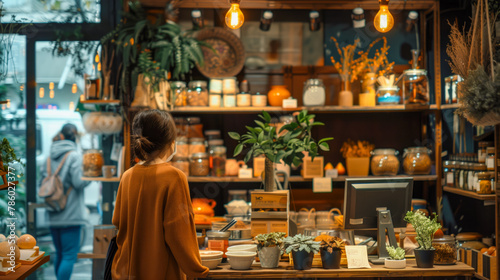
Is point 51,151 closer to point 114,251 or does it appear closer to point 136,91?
point 136,91

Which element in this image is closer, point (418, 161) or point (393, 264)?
point (393, 264)

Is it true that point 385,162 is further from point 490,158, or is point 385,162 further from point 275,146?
point 275,146

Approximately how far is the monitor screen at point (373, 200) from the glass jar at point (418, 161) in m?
1.29

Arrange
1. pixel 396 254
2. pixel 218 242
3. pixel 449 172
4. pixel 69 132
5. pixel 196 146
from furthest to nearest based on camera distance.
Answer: pixel 69 132 < pixel 196 146 < pixel 449 172 < pixel 218 242 < pixel 396 254

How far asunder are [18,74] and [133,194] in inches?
110

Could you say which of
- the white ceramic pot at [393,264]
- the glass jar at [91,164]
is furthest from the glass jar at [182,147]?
the white ceramic pot at [393,264]

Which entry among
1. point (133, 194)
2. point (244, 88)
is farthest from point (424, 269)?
point (244, 88)

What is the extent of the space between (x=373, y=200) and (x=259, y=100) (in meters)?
1.58

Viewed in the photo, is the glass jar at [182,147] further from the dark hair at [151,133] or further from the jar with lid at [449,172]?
the jar with lid at [449,172]

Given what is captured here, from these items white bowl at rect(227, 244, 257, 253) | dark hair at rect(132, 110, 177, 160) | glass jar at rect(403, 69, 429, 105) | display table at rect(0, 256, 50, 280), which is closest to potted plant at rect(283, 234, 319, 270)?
white bowl at rect(227, 244, 257, 253)

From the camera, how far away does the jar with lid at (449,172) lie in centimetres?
371

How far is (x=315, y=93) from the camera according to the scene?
158 inches

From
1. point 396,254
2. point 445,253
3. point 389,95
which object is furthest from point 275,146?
point 389,95

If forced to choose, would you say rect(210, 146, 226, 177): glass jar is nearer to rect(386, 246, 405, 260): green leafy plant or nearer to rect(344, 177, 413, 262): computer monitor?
rect(344, 177, 413, 262): computer monitor
